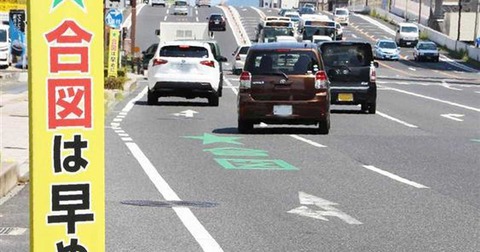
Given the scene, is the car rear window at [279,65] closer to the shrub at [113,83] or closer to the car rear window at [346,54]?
the car rear window at [346,54]

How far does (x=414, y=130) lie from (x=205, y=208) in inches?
553

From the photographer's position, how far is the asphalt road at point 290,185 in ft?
34.0

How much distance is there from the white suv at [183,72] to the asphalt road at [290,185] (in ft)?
9.67

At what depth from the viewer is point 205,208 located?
12.2 metres

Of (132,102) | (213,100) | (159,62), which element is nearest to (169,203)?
(159,62)

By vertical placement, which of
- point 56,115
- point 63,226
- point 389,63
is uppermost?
point 56,115

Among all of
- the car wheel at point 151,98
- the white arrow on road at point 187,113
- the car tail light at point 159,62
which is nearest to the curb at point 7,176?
the white arrow on road at point 187,113

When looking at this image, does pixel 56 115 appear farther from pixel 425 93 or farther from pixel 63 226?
pixel 425 93

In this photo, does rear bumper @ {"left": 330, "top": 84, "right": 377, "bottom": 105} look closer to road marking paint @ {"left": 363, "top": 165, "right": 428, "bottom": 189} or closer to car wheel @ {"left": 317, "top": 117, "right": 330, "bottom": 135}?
car wheel @ {"left": 317, "top": 117, "right": 330, "bottom": 135}

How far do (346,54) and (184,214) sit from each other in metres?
20.3

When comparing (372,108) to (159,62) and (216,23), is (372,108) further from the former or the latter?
(216,23)

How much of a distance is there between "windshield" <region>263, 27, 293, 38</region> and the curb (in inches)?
2399

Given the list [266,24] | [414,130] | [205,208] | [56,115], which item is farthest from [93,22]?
[266,24]

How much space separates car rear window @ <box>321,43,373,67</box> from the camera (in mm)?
31219
